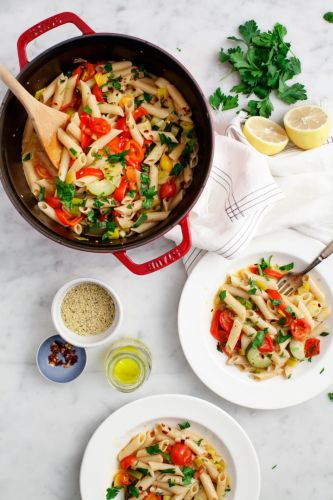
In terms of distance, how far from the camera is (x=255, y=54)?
2.81 meters

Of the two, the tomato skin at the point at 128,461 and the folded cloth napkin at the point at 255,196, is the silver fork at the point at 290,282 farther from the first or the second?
the tomato skin at the point at 128,461

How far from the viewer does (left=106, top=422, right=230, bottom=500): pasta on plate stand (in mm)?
2826

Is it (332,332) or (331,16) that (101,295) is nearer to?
(332,332)

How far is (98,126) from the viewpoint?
8.23 ft

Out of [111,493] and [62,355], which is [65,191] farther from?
[111,493]

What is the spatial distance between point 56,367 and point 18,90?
1275 millimetres

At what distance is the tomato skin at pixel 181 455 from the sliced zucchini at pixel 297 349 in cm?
67

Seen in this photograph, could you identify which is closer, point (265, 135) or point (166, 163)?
point (166, 163)

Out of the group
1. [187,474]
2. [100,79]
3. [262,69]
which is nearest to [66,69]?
[100,79]

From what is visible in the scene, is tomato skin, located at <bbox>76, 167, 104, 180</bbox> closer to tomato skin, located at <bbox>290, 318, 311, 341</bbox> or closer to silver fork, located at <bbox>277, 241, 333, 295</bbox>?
silver fork, located at <bbox>277, 241, 333, 295</bbox>

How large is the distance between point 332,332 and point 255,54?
1363 mm

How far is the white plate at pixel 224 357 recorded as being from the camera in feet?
9.17

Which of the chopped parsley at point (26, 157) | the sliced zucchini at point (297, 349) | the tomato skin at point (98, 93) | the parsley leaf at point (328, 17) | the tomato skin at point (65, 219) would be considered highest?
the tomato skin at point (98, 93)

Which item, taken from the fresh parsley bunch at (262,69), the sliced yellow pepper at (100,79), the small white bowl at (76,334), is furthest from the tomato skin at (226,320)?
the sliced yellow pepper at (100,79)
